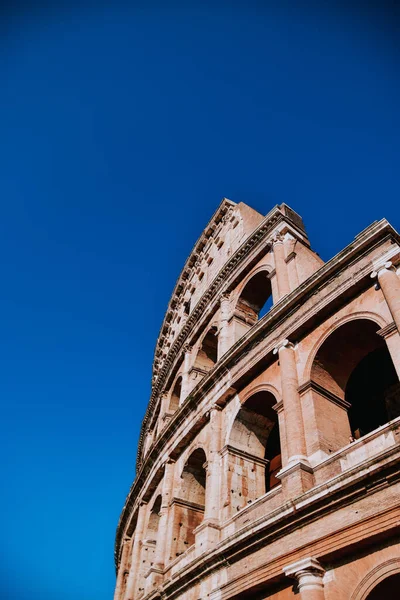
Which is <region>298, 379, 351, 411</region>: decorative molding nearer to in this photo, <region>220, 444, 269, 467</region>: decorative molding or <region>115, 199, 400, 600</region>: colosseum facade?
<region>115, 199, 400, 600</region>: colosseum facade

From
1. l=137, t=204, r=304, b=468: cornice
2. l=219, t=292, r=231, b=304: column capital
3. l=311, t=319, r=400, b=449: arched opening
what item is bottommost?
l=311, t=319, r=400, b=449: arched opening

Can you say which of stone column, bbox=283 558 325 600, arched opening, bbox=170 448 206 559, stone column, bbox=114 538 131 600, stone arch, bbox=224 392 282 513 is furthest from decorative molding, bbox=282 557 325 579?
stone column, bbox=114 538 131 600

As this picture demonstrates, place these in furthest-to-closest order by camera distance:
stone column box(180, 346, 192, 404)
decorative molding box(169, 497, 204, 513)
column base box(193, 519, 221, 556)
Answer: stone column box(180, 346, 192, 404) < decorative molding box(169, 497, 204, 513) < column base box(193, 519, 221, 556)

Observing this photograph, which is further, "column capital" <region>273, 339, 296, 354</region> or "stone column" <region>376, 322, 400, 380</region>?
"column capital" <region>273, 339, 296, 354</region>

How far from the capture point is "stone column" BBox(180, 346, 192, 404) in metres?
15.5

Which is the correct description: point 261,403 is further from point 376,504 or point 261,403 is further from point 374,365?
point 376,504

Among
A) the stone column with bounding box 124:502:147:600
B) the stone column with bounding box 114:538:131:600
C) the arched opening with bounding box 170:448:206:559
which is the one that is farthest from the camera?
the stone column with bounding box 114:538:131:600

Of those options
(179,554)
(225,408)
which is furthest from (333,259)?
(179,554)

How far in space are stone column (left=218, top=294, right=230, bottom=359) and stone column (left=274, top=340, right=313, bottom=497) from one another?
142 inches

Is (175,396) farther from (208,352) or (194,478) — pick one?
(194,478)

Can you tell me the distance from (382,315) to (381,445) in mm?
2444

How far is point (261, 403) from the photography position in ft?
35.9

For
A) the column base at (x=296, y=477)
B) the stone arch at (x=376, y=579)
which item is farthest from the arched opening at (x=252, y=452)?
the stone arch at (x=376, y=579)

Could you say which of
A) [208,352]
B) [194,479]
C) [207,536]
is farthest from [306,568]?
[208,352]
